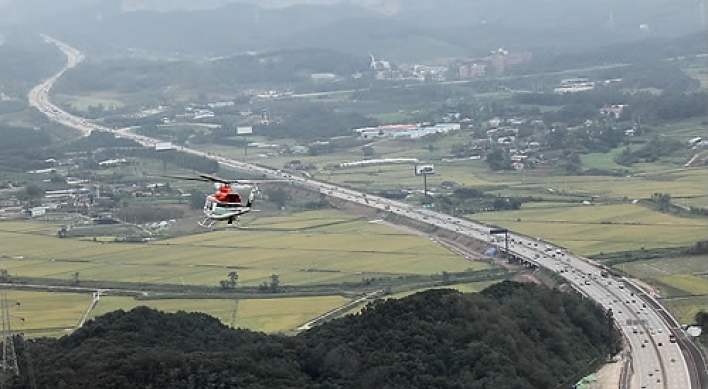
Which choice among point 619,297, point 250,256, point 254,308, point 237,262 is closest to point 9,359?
point 254,308

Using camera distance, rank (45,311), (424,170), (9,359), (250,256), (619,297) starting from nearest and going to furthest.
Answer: (9,359) → (619,297) → (45,311) → (250,256) → (424,170)

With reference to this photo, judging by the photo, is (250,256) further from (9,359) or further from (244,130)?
(244,130)

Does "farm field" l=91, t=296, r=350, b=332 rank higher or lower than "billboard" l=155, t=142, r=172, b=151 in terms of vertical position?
lower

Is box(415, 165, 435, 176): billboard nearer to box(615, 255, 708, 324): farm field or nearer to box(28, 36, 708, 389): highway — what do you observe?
box(28, 36, 708, 389): highway

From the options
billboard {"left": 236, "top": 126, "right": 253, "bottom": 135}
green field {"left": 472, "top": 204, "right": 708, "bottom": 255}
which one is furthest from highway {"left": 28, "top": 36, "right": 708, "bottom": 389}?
billboard {"left": 236, "top": 126, "right": 253, "bottom": 135}

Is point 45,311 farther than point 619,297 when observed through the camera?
Yes

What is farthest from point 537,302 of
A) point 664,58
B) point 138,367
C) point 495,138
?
point 664,58

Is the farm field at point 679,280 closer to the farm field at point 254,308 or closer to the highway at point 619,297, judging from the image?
the highway at point 619,297
